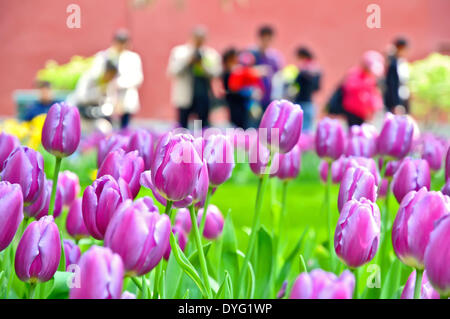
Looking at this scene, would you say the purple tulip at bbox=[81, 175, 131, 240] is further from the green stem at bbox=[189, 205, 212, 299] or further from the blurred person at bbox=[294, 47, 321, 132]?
the blurred person at bbox=[294, 47, 321, 132]

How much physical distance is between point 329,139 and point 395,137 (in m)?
0.13

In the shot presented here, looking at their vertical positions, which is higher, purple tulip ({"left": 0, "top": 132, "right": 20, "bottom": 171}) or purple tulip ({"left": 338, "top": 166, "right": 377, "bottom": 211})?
purple tulip ({"left": 0, "top": 132, "right": 20, "bottom": 171})

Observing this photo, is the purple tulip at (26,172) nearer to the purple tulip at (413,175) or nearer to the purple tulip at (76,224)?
the purple tulip at (76,224)

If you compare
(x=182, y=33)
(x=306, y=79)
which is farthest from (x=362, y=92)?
(x=182, y=33)

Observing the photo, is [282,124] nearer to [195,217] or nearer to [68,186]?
[195,217]

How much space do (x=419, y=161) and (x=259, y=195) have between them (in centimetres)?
22

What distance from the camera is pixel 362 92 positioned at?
6375 mm

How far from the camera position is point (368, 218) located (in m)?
0.75

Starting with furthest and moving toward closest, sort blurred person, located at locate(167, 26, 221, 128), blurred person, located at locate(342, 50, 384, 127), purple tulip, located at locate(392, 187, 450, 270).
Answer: blurred person, located at locate(167, 26, 221, 128) → blurred person, located at locate(342, 50, 384, 127) → purple tulip, located at locate(392, 187, 450, 270)

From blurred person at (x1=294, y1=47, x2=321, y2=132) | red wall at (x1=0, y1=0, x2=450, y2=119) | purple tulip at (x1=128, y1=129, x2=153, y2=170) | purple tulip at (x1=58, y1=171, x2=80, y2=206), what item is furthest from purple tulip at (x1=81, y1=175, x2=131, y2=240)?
red wall at (x1=0, y1=0, x2=450, y2=119)

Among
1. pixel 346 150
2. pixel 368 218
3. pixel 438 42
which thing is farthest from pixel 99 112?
pixel 438 42

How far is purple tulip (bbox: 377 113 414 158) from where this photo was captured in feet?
3.94

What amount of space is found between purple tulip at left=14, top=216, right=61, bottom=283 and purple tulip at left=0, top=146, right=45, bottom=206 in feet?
0.35
